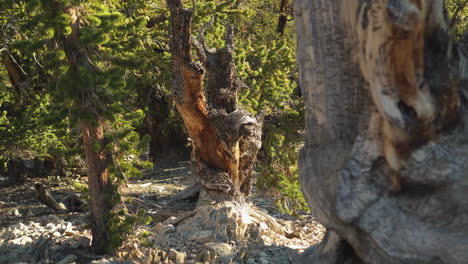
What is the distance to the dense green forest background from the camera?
5254 mm

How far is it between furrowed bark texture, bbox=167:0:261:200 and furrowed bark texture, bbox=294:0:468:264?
10.9 ft

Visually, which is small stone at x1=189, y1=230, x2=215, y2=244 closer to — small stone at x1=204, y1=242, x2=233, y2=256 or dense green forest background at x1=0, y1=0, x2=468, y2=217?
small stone at x1=204, y1=242, x2=233, y2=256

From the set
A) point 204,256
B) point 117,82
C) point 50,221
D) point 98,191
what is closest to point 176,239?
point 204,256

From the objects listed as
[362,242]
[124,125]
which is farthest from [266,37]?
[362,242]

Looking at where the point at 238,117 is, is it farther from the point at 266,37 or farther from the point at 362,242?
the point at 266,37

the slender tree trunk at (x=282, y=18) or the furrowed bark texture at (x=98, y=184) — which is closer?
the furrowed bark texture at (x=98, y=184)

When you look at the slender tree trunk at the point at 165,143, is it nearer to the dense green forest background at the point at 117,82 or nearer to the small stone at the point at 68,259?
the dense green forest background at the point at 117,82

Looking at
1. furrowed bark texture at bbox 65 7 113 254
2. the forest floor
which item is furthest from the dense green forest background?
the forest floor

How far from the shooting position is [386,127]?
10.1 feet

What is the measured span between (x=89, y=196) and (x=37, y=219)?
2.38 meters

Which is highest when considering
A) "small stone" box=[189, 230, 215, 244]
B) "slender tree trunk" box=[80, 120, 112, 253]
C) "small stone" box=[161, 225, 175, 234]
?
"slender tree trunk" box=[80, 120, 112, 253]

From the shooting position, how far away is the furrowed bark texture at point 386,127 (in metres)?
2.84

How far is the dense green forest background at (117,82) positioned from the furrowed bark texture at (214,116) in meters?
0.60

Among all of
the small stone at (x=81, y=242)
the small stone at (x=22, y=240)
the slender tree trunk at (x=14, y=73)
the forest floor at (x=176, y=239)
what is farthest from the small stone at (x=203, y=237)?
the slender tree trunk at (x=14, y=73)
